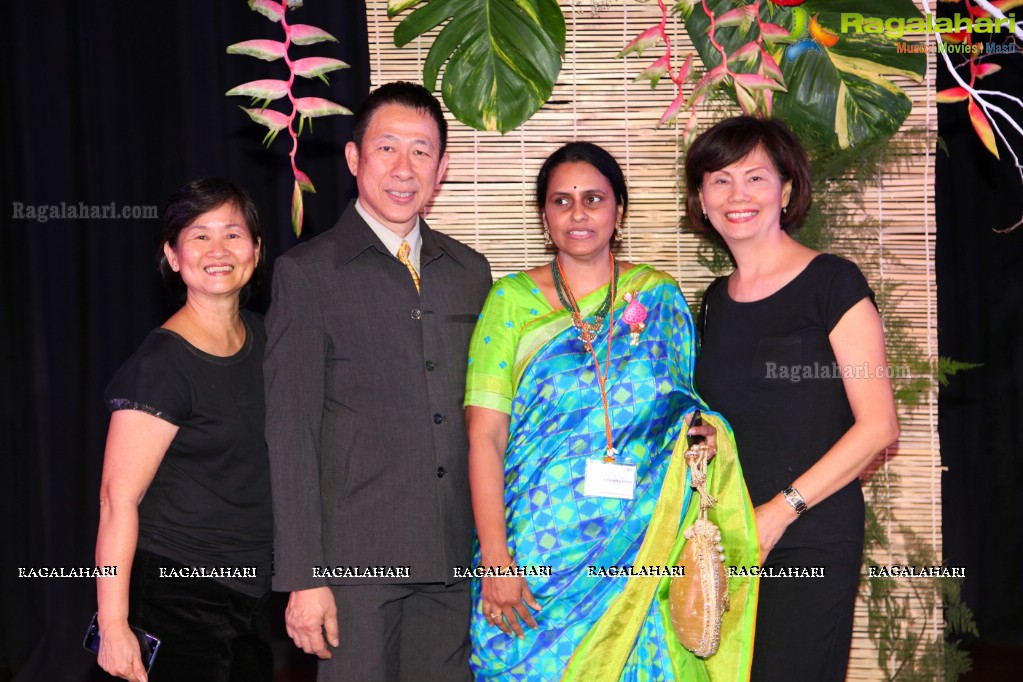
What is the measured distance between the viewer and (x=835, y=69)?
247cm

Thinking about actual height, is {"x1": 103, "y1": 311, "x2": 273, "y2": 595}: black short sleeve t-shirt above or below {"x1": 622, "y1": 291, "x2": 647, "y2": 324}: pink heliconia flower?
below

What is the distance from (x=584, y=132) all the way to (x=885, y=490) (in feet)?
4.36

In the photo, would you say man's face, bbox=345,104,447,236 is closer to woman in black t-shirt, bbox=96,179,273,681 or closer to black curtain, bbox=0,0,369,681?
woman in black t-shirt, bbox=96,179,273,681

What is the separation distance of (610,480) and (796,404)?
0.41 meters

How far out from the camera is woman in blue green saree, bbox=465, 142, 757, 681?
1900 mm

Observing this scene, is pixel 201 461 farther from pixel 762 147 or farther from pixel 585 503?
pixel 762 147

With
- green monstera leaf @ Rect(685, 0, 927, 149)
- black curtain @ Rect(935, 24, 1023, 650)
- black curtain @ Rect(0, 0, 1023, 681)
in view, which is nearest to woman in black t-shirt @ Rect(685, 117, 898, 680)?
green monstera leaf @ Rect(685, 0, 927, 149)

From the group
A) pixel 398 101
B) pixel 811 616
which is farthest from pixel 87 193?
pixel 811 616

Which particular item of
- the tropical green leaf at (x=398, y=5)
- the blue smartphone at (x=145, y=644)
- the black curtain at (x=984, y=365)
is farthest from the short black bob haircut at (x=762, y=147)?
the black curtain at (x=984, y=365)

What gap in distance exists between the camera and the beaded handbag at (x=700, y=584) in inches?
70.8

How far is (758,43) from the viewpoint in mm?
2408

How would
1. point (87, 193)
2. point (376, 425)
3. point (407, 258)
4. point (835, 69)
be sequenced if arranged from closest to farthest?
point (376, 425), point (407, 258), point (835, 69), point (87, 193)

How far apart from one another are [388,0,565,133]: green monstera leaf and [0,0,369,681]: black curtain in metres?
0.95

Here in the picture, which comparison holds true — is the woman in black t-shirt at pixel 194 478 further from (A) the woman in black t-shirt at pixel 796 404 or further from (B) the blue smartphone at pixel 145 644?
(A) the woman in black t-shirt at pixel 796 404
